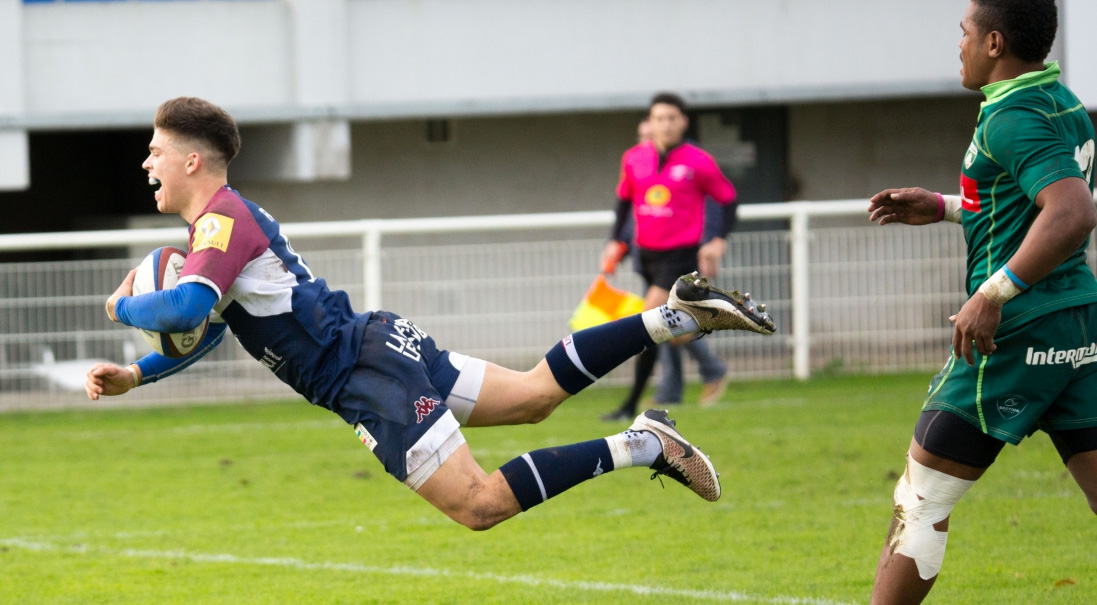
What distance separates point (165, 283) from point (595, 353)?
5.05 feet

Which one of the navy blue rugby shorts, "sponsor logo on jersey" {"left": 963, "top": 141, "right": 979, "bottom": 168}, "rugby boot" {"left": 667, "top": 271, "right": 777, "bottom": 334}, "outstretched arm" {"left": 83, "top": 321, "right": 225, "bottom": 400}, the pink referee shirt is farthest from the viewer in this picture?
the pink referee shirt

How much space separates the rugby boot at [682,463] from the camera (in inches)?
190

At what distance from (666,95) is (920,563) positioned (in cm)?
620

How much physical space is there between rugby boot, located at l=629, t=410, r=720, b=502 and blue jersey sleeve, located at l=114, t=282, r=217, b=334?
1553 mm

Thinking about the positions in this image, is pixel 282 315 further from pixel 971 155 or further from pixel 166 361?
pixel 971 155

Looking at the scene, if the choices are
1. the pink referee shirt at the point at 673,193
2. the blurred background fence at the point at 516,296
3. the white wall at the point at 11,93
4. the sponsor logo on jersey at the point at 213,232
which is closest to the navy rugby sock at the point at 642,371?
the pink referee shirt at the point at 673,193

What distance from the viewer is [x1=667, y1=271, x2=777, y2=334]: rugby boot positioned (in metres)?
4.98

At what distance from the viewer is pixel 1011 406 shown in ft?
13.2

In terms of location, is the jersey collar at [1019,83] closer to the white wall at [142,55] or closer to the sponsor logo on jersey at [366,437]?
the sponsor logo on jersey at [366,437]

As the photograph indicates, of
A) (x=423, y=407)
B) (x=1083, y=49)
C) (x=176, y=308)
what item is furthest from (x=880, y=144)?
(x=176, y=308)

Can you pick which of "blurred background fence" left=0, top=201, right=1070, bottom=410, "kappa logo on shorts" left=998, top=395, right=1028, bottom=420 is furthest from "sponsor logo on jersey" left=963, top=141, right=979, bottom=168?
"blurred background fence" left=0, top=201, right=1070, bottom=410

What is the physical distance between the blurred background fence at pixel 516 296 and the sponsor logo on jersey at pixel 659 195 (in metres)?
2.35

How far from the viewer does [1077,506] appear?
23.0 feet

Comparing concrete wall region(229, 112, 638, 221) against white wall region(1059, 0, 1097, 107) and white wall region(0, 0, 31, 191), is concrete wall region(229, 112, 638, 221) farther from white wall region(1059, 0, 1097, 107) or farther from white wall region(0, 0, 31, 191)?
white wall region(1059, 0, 1097, 107)
